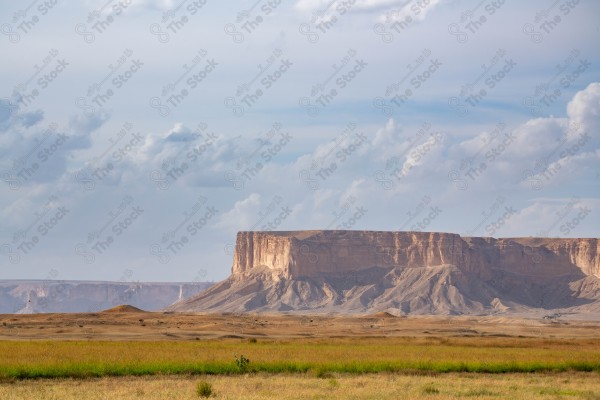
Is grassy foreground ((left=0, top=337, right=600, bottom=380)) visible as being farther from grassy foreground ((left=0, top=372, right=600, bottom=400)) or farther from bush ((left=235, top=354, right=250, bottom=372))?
grassy foreground ((left=0, top=372, right=600, bottom=400))

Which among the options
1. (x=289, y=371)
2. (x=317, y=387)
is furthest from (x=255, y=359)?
(x=317, y=387)

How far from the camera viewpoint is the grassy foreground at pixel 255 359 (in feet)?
132

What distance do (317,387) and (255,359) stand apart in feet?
37.7

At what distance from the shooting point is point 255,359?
1823 inches

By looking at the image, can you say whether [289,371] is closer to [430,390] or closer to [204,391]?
[430,390]

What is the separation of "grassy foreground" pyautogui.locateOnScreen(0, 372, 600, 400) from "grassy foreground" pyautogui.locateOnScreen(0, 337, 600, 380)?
1769mm

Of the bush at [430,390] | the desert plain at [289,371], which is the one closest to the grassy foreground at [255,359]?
the desert plain at [289,371]

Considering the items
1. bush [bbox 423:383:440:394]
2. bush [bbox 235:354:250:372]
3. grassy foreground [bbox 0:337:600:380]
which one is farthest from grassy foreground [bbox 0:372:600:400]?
grassy foreground [bbox 0:337:600:380]

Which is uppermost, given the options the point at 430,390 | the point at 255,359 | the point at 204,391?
the point at 255,359

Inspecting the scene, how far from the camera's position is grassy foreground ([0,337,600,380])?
40.3 m

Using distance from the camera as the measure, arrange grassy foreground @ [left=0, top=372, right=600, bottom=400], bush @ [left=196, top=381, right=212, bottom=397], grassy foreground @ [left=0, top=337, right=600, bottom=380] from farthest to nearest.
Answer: grassy foreground @ [left=0, top=337, right=600, bottom=380]
grassy foreground @ [left=0, top=372, right=600, bottom=400]
bush @ [left=196, top=381, right=212, bottom=397]

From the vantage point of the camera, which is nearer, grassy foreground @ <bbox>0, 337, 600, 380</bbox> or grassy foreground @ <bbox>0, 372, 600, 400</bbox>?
grassy foreground @ <bbox>0, 372, 600, 400</bbox>

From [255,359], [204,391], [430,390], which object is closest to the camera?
[204,391]

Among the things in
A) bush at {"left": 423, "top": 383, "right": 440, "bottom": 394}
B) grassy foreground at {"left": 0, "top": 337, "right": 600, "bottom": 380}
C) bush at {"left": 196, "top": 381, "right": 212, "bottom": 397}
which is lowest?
bush at {"left": 423, "top": 383, "right": 440, "bottom": 394}
